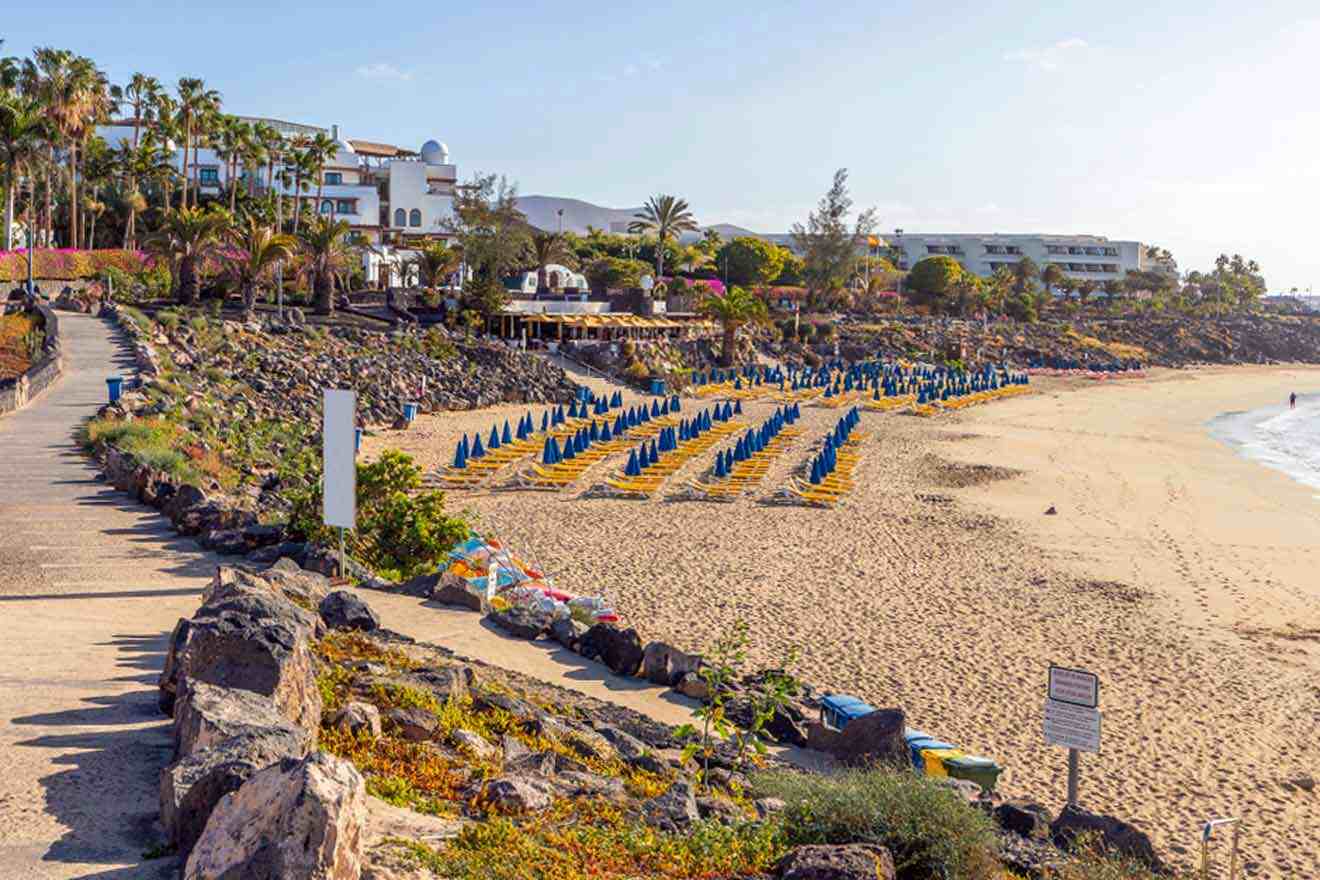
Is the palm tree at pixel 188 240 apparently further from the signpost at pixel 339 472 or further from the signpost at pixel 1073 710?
the signpost at pixel 1073 710

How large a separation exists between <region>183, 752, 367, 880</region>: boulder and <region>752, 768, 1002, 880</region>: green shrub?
2845 millimetres

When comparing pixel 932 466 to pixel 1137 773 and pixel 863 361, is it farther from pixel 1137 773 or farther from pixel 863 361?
pixel 863 361

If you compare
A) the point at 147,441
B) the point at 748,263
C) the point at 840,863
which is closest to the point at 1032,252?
the point at 748,263

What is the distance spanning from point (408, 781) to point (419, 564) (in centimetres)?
837

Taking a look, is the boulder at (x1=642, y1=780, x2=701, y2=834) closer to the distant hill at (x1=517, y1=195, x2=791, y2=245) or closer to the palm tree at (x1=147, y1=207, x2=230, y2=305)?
the palm tree at (x1=147, y1=207, x2=230, y2=305)

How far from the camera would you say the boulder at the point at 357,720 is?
721 cm

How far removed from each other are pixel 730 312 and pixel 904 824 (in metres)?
51.7

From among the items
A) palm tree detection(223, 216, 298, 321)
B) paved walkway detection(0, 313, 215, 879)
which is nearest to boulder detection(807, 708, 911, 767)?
paved walkway detection(0, 313, 215, 879)

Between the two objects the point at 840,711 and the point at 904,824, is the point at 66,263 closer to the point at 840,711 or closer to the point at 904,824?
the point at 840,711

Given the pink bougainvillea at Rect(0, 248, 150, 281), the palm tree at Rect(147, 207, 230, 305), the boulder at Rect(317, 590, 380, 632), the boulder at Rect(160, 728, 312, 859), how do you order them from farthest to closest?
the pink bougainvillea at Rect(0, 248, 150, 281), the palm tree at Rect(147, 207, 230, 305), the boulder at Rect(317, 590, 380, 632), the boulder at Rect(160, 728, 312, 859)

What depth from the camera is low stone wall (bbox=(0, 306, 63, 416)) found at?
22634 mm

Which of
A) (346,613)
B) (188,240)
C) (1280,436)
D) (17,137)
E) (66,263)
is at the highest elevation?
(17,137)

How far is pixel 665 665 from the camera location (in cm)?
1148

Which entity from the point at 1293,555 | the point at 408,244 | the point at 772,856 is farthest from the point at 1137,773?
the point at 408,244
